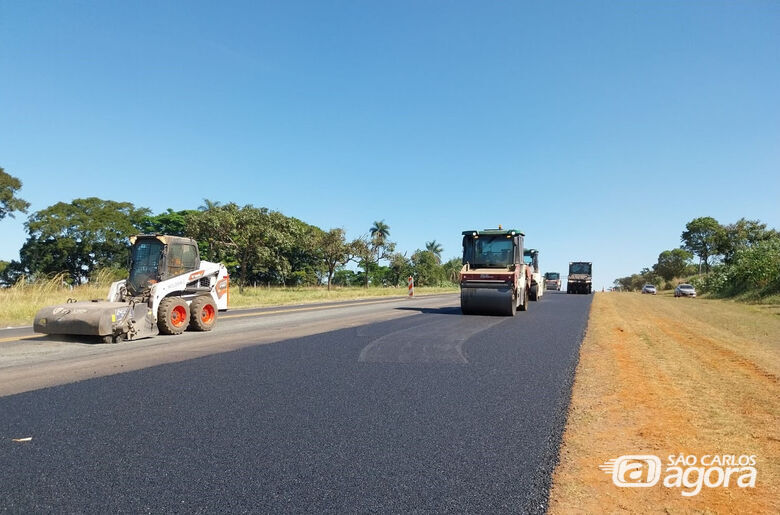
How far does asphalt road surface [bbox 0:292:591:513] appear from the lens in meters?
3.14

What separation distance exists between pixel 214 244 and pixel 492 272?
23657 millimetres

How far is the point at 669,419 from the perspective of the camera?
4.90 meters

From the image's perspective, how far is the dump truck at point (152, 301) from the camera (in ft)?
31.1

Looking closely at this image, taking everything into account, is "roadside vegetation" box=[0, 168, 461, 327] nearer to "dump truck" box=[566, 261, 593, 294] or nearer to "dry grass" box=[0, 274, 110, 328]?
"dry grass" box=[0, 274, 110, 328]

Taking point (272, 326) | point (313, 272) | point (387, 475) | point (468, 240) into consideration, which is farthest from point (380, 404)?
point (313, 272)

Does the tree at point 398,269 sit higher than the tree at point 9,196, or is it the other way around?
the tree at point 9,196

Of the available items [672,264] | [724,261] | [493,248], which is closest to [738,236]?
[724,261]

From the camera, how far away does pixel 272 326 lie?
42.7ft

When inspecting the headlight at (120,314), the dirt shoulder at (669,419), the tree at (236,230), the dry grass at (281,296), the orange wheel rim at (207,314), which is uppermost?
the tree at (236,230)

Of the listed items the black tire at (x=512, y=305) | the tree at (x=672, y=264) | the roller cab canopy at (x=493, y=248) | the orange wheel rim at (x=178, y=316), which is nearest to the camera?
the orange wheel rim at (x=178, y=316)

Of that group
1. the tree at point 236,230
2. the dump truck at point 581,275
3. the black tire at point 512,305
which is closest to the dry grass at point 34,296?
the tree at point 236,230

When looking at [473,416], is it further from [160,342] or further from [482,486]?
[160,342]

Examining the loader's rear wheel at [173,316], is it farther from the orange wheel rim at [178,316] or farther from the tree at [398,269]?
the tree at [398,269]

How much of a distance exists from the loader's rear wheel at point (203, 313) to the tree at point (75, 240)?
4074cm
